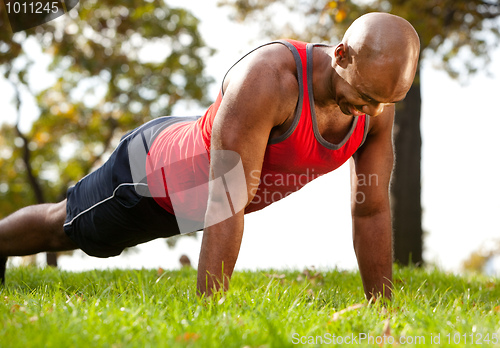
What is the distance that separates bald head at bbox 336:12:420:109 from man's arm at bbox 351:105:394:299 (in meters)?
0.72

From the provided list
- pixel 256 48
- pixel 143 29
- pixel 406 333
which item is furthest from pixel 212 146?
pixel 143 29

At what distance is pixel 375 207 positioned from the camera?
3.07 m

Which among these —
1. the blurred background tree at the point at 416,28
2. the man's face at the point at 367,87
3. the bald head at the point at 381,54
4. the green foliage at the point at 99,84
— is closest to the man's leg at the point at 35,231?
the man's face at the point at 367,87

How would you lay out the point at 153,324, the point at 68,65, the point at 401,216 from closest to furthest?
1. the point at 153,324
2. the point at 401,216
3. the point at 68,65

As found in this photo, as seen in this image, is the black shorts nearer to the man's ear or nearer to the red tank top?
the red tank top

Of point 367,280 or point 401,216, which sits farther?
point 401,216

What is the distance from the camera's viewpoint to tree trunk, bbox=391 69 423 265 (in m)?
7.64

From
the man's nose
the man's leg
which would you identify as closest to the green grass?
the man's leg

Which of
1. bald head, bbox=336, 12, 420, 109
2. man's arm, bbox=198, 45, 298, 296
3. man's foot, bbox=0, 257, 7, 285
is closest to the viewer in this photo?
bald head, bbox=336, 12, 420, 109

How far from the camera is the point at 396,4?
717cm

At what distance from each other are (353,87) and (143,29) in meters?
12.1

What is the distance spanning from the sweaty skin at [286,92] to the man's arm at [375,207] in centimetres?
50

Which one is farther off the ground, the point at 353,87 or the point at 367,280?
the point at 353,87

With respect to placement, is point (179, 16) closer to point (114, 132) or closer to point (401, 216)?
point (114, 132)
